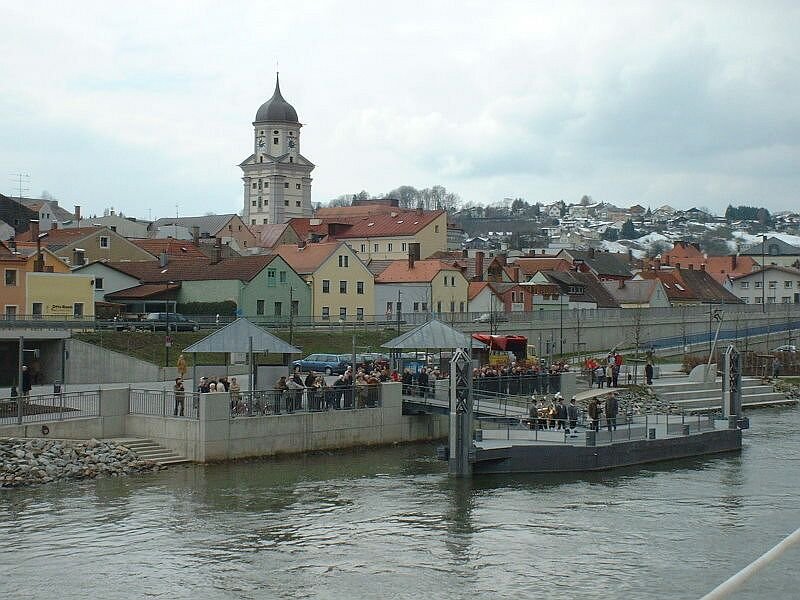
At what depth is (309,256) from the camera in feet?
299

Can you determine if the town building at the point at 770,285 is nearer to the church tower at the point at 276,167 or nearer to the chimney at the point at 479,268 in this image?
the chimney at the point at 479,268

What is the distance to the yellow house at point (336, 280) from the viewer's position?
8781 cm

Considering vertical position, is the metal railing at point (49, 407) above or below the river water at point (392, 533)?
above

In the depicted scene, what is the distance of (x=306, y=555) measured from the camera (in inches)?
1069

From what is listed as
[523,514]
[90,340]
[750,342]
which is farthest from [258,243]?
[523,514]

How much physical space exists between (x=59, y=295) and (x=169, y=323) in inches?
292

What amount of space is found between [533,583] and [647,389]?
3981 centimetres

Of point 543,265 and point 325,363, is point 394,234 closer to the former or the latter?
point 543,265

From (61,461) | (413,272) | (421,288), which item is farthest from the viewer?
(413,272)

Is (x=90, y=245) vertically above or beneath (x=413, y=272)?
above

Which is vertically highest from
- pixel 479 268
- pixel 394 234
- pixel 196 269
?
pixel 394 234

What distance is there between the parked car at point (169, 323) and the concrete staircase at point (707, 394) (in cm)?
2678

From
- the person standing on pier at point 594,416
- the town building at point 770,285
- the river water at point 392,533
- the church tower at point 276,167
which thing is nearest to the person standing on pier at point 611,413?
the person standing on pier at point 594,416

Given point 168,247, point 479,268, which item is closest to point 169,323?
point 168,247
